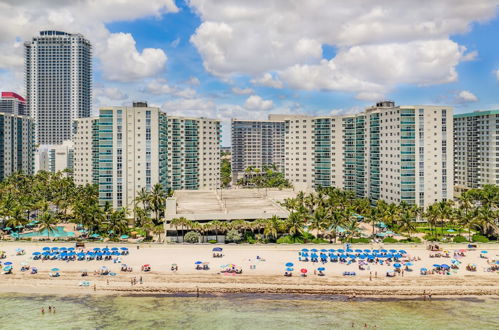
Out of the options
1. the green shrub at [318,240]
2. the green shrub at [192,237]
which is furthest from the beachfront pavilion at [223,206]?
the green shrub at [318,240]

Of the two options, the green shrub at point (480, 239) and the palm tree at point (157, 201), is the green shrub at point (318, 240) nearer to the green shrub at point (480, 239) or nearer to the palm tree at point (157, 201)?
the green shrub at point (480, 239)

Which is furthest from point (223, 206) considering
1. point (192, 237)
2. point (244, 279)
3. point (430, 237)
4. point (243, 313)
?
point (243, 313)

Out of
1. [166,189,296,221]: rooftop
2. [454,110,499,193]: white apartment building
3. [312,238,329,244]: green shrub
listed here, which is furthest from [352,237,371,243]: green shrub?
[454,110,499,193]: white apartment building

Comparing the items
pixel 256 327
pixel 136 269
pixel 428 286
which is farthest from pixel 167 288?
pixel 428 286

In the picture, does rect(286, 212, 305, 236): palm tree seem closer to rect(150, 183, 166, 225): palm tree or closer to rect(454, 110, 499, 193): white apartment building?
rect(150, 183, 166, 225): palm tree

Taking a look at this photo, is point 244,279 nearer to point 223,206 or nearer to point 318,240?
point 318,240

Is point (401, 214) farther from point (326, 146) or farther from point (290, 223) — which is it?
point (326, 146)
